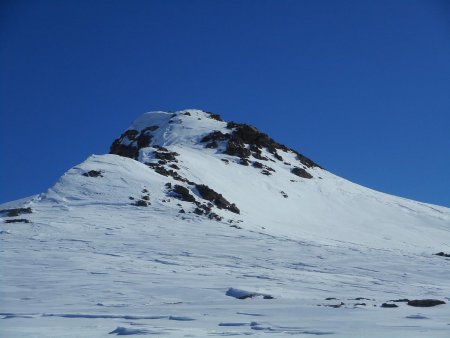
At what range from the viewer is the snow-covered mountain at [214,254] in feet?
30.3

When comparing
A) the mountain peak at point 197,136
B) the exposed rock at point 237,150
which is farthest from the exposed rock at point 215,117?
the exposed rock at point 237,150

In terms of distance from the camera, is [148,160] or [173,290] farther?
[148,160]

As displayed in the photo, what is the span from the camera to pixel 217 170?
41688mm

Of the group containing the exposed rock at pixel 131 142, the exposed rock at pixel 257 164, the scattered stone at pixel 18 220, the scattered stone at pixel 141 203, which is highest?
the exposed rock at pixel 131 142

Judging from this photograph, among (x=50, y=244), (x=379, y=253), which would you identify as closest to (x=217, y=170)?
(x=379, y=253)

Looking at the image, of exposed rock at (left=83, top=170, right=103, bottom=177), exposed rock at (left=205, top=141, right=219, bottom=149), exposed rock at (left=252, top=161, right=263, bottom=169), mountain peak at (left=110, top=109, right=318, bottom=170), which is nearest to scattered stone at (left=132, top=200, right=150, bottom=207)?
exposed rock at (left=83, top=170, right=103, bottom=177)

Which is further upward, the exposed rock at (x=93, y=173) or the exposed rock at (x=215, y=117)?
the exposed rock at (x=215, y=117)

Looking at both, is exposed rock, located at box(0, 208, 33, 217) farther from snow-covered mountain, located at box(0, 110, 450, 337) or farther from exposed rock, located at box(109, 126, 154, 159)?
exposed rock, located at box(109, 126, 154, 159)

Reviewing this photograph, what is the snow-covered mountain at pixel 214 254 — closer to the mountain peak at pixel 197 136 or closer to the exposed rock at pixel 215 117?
the mountain peak at pixel 197 136

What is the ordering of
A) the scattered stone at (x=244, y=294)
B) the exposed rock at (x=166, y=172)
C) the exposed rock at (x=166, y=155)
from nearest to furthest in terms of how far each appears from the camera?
the scattered stone at (x=244, y=294), the exposed rock at (x=166, y=172), the exposed rock at (x=166, y=155)

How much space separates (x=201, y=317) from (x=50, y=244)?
39.7 feet

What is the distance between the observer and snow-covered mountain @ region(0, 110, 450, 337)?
30.3ft

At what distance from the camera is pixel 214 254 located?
1948cm

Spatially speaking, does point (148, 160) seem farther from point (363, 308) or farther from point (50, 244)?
point (363, 308)
